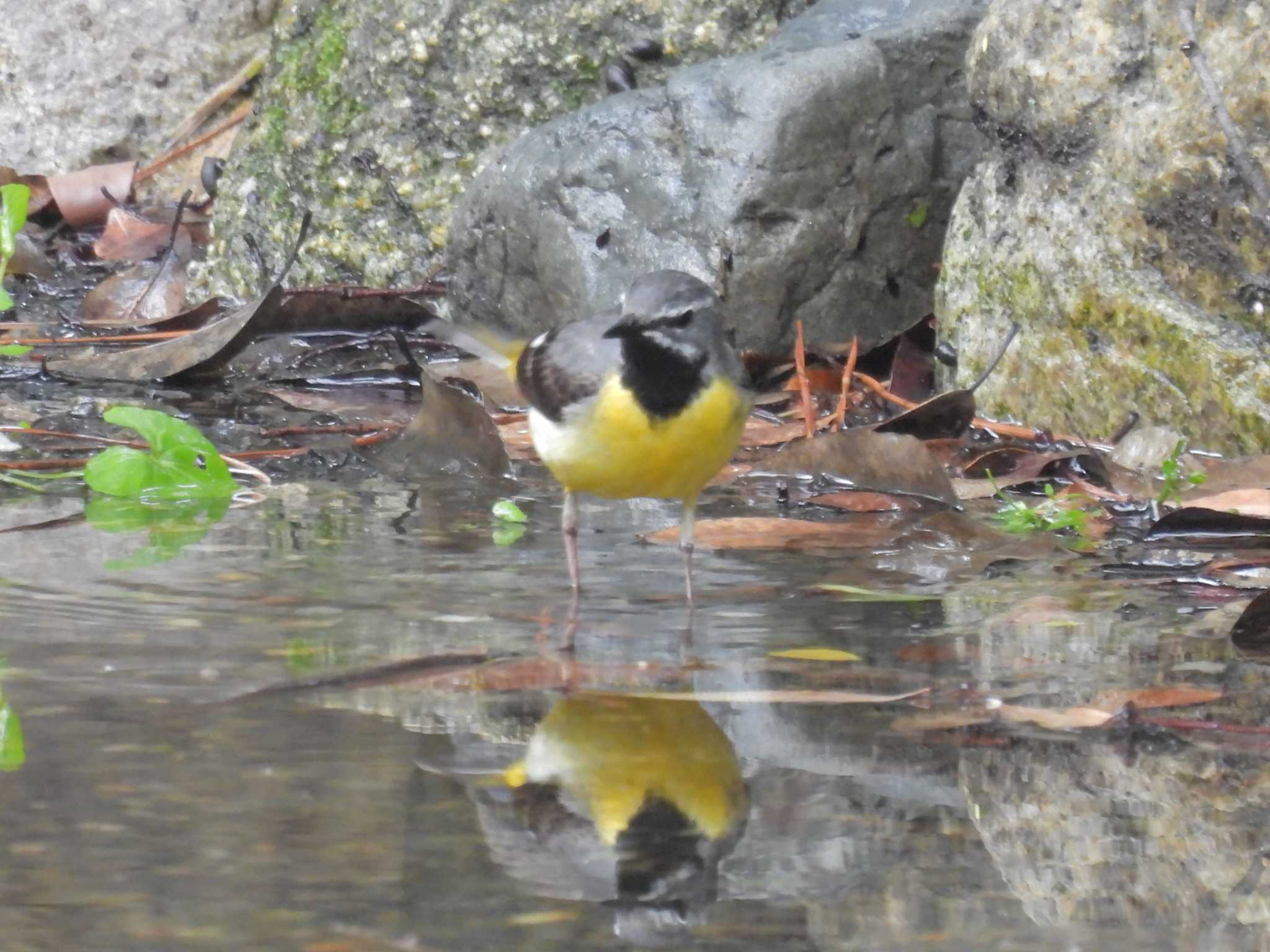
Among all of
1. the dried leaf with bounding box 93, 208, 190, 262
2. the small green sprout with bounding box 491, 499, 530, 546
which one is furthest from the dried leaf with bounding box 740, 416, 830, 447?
the dried leaf with bounding box 93, 208, 190, 262

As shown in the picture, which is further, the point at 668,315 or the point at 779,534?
the point at 779,534

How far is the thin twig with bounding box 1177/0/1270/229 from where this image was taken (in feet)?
16.4

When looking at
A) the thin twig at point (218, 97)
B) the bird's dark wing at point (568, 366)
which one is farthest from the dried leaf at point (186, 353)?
A: the thin twig at point (218, 97)

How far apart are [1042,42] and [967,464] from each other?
4.70 ft

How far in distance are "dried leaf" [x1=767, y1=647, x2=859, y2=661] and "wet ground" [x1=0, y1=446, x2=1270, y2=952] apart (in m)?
0.02

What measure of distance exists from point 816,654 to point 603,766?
2.94 ft

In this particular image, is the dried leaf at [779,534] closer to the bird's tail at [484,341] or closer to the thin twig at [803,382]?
the thin twig at [803,382]

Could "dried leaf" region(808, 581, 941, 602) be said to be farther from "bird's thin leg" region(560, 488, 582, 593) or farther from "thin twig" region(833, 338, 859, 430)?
"thin twig" region(833, 338, 859, 430)

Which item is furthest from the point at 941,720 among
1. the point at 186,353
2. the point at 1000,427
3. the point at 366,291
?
the point at 366,291

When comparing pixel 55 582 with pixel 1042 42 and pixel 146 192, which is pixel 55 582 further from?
pixel 146 192

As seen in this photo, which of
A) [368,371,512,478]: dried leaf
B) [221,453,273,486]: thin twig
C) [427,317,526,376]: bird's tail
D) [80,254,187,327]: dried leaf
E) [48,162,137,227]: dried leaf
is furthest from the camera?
[48,162,137,227]: dried leaf

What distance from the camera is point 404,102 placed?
26.5ft

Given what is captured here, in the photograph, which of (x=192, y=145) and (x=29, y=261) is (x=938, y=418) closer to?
(x=29, y=261)

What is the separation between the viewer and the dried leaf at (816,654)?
3482 mm
